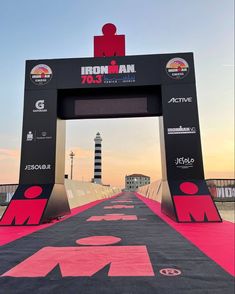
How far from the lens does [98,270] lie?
304cm

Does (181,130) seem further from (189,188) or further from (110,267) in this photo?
(110,267)

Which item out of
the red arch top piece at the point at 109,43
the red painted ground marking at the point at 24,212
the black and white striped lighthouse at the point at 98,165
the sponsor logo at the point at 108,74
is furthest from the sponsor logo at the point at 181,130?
the black and white striped lighthouse at the point at 98,165

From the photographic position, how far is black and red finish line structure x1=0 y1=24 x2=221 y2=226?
831cm

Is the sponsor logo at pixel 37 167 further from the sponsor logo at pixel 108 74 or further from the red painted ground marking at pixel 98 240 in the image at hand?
the red painted ground marking at pixel 98 240

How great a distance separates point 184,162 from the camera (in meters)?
8.38

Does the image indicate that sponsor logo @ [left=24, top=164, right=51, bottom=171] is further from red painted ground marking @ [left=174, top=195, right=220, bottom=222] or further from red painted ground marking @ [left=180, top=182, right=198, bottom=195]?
red painted ground marking @ [left=180, top=182, right=198, bottom=195]

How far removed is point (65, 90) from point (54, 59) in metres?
1.29

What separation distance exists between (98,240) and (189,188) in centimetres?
426

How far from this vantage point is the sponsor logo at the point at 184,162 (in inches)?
329

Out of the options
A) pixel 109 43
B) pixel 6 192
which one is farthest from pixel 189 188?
pixel 6 192

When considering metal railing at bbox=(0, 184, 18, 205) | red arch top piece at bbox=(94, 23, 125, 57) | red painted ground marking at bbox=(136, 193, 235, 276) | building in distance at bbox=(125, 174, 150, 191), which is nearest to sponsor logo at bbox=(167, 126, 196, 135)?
red painted ground marking at bbox=(136, 193, 235, 276)

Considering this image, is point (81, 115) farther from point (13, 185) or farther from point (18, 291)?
point (13, 185)

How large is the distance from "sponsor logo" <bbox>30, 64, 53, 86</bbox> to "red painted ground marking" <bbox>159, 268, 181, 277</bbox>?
Result: 26.6 ft

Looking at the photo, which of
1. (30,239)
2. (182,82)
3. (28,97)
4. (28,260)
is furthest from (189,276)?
(28,97)
